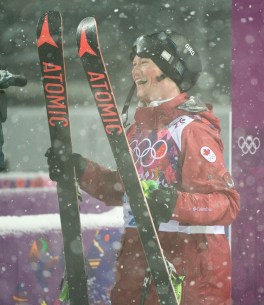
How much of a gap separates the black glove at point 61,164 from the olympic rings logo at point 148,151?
235 millimetres

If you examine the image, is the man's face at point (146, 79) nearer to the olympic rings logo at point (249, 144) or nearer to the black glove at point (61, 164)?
the black glove at point (61, 164)

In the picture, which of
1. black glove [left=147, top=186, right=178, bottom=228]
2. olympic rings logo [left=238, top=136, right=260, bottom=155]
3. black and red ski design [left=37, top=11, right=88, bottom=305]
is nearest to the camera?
black glove [left=147, top=186, right=178, bottom=228]

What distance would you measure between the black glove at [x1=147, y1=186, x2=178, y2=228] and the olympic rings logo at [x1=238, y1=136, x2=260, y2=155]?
0.62 meters

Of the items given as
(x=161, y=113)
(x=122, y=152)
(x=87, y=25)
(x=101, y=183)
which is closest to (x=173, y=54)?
(x=161, y=113)

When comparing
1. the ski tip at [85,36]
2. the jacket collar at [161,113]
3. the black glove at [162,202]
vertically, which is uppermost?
the ski tip at [85,36]

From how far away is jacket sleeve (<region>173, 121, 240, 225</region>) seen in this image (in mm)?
3043

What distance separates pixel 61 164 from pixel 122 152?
28cm

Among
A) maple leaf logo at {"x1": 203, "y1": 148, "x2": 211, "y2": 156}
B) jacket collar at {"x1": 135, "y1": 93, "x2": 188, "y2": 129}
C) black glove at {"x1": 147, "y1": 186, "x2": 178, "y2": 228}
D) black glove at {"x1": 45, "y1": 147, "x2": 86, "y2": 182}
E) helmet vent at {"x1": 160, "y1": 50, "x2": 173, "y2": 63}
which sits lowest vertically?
black glove at {"x1": 147, "y1": 186, "x2": 178, "y2": 228}

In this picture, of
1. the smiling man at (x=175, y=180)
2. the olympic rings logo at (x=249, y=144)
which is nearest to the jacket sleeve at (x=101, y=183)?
the smiling man at (x=175, y=180)

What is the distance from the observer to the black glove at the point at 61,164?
3.16m

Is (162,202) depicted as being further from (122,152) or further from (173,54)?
(173,54)

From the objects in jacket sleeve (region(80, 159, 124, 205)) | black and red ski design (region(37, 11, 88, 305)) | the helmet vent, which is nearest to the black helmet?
the helmet vent

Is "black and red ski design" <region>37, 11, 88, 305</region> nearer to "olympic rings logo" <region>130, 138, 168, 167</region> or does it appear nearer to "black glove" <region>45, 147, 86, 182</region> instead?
"black glove" <region>45, 147, 86, 182</region>

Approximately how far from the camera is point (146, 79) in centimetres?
324
